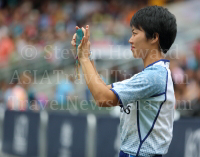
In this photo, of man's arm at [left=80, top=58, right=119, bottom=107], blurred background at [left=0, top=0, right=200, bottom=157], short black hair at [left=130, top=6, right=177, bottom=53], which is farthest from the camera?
blurred background at [left=0, top=0, right=200, bottom=157]

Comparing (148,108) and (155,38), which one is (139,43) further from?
(148,108)

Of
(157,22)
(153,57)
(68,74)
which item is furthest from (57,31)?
(157,22)

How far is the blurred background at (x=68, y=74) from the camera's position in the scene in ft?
25.0

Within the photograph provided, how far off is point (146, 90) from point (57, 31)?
1241 cm

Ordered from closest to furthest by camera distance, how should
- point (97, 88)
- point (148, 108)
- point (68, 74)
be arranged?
point (97, 88), point (148, 108), point (68, 74)

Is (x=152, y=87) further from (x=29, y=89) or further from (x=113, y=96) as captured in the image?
(x=29, y=89)

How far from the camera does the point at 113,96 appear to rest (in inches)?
108

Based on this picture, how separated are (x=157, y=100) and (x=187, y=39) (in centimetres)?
937

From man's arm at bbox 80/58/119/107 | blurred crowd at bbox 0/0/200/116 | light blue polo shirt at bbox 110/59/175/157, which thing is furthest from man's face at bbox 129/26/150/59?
blurred crowd at bbox 0/0/200/116

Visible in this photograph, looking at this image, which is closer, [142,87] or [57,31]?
[142,87]

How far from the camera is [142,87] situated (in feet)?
9.05

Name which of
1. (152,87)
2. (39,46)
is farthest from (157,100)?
(39,46)

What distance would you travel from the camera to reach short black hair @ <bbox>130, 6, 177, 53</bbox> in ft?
9.23

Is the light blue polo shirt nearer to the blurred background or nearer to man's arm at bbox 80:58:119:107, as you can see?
man's arm at bbox 80:58:119:107
